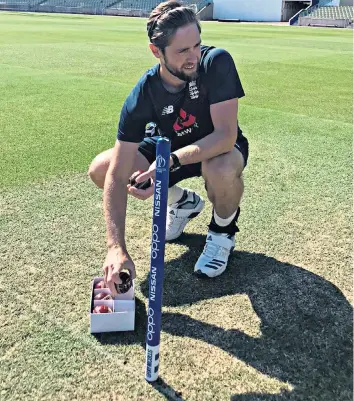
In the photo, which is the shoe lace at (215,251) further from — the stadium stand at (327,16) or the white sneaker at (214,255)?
the stadium stand at (327,16)

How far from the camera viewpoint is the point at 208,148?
104 inches

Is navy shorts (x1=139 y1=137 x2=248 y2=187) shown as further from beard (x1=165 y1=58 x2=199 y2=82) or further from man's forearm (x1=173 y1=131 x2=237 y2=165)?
beard (x1=165 y1=58 x2=199 y2=82)

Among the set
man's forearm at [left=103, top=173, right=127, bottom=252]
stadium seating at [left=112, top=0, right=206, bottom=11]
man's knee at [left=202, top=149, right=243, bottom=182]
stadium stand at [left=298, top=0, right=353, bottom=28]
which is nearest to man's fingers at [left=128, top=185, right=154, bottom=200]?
man's forearm at [left=103, top=173, right=127, bottom=252]

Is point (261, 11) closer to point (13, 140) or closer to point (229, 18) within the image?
point (229, 18)

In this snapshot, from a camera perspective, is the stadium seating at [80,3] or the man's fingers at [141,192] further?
the stadium seating at [80,3]

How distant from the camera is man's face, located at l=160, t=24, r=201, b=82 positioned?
8.27ft

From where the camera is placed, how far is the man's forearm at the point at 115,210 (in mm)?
2377

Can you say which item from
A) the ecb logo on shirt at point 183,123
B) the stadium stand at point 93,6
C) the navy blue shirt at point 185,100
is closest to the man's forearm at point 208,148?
the navy blue shirt at point 185,100

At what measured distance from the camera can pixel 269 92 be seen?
838 cm

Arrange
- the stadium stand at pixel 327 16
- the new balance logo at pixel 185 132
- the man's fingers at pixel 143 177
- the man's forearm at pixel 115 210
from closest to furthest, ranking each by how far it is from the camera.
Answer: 1. the man's fingers at pixel 143 177
2. the man's forearm at pixel 115 210
3. the new balance logo at pixel 185 132
4. the stadium stand at pixel 327 16

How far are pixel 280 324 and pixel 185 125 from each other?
1285 mm

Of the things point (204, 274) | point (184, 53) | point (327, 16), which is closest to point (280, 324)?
point (204, 274)

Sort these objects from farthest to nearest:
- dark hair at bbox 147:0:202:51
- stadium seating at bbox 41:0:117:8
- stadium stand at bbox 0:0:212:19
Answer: stadium seating at bbox 41:0:117:8
stadium stand at bbox 0:0:212:19
dark hair at bbox 147:0:202:51

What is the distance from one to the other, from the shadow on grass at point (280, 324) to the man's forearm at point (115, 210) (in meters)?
→ 0.44
